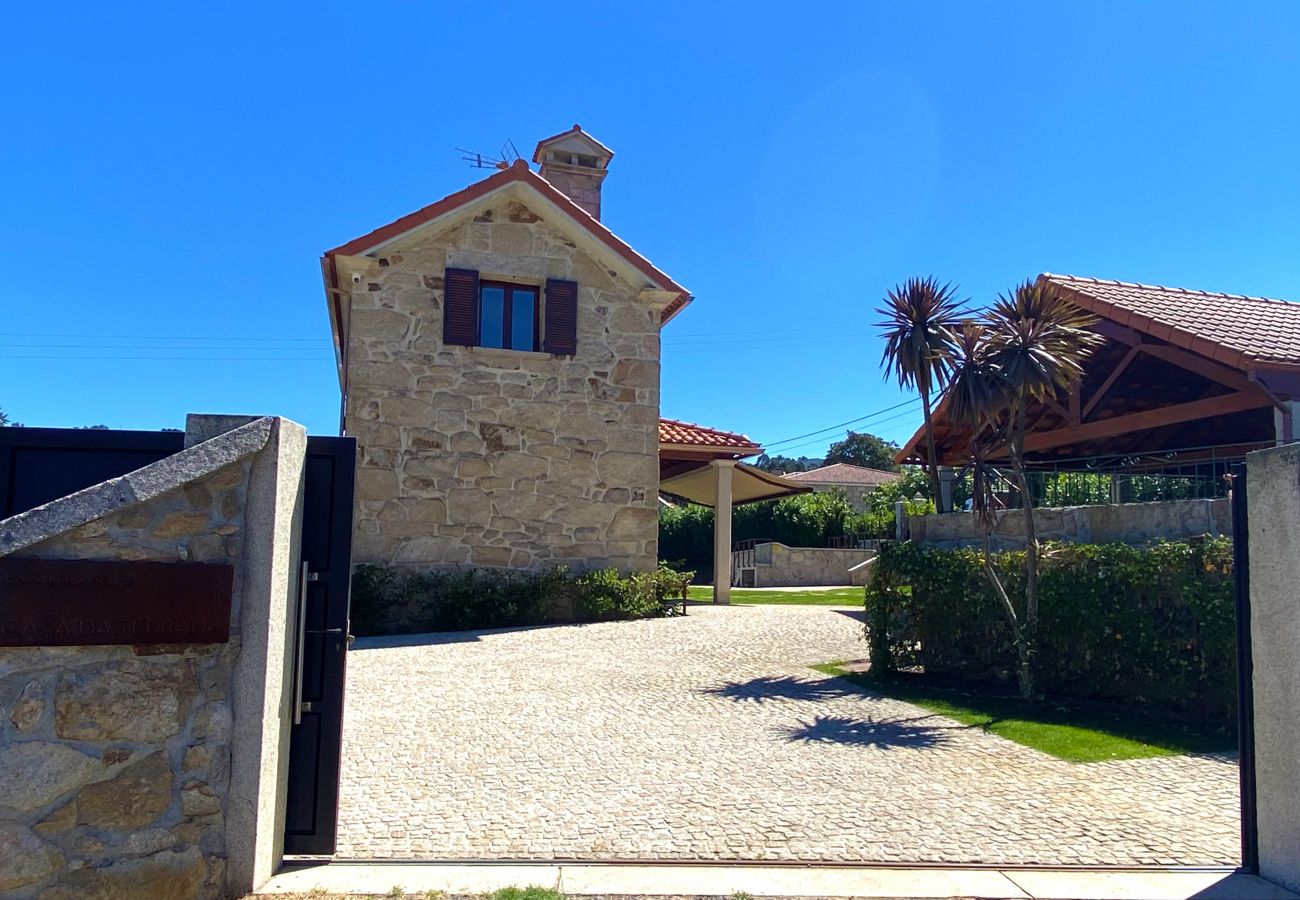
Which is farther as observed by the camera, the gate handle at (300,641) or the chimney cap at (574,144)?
the chimney cap at (574,144)

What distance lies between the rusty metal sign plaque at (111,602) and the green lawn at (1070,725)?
19.1ft

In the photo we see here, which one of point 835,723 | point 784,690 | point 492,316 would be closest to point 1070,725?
point 835,723

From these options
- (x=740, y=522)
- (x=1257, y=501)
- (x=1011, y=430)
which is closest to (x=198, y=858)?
(x=1257, y=501)

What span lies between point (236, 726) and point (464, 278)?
11494mm

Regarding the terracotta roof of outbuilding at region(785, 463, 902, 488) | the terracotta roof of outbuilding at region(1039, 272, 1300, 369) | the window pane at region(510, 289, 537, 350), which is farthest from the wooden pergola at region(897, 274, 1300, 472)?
the terracotta roof of outbuilding at region(785, 463, 902, 488)

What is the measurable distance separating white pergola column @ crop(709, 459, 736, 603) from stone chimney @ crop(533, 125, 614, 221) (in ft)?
18.9

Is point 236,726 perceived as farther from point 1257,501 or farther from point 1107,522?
point 1107,522

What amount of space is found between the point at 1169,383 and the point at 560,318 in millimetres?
9721

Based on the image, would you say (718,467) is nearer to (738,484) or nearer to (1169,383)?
(738,484)

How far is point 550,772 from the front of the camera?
20.1ft

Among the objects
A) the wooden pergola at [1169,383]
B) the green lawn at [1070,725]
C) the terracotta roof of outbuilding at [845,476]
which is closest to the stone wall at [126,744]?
the green lawn at [1070,725]

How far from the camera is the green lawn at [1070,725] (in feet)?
22.8

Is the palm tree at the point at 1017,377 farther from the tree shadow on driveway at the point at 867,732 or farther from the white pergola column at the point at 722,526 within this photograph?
the white pergola column at the point at 722,526

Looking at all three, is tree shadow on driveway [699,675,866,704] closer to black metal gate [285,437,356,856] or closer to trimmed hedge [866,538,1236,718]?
trimmed hedge [866,538,1236,718]
